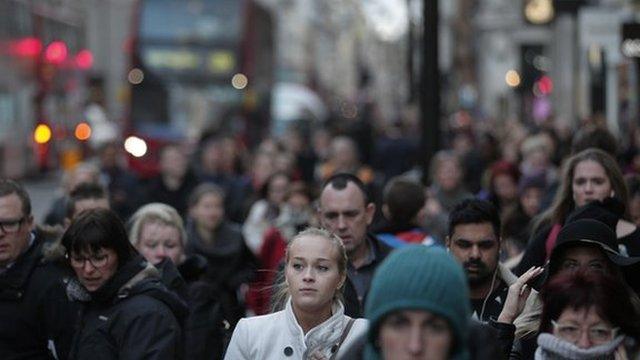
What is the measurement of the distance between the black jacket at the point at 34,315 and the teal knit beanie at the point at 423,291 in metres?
3.38

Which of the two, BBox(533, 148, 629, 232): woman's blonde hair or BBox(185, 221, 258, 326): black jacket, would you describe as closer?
BBox(533, 148, 629, 232): woman's blonde hair

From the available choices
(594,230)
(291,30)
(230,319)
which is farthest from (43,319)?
(291,30)

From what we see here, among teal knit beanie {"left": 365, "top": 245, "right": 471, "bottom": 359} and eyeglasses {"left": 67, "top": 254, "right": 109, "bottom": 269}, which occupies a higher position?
teal knit beanie {"left": 365, "top": 245, "right": 471, "bottom": 359}

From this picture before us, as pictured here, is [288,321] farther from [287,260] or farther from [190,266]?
[190,266]

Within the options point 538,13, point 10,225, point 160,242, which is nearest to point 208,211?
point 160,242

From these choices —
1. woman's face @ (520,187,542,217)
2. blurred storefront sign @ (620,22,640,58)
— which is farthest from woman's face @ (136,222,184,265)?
blurred storefront sign @ (620,22,640,58)

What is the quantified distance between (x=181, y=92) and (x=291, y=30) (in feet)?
307

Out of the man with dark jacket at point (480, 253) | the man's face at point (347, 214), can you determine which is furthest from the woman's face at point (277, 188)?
the man with dark jacket at point (480, 253)

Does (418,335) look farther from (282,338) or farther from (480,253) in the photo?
(480,253)

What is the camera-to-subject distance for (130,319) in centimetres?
626

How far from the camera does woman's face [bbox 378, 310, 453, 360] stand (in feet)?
12.4

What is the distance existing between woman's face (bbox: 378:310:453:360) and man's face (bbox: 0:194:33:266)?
3.73 m

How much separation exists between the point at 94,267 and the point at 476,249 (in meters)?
1.55

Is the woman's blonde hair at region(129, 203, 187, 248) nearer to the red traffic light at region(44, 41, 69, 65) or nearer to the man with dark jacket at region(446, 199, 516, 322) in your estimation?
the man with dark jacket at region(446, 199, 516, 322)
